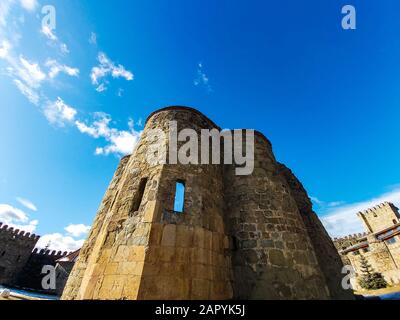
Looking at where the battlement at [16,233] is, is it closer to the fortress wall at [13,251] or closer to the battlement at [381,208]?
the fortress wall at [13,251]

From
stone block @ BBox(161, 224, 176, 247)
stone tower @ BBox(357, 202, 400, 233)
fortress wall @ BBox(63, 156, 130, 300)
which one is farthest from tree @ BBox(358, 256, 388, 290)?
fortress wall @ BBox(63, 156, 130, 300)

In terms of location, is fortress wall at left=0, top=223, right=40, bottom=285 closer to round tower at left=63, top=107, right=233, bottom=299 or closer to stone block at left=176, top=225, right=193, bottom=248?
round tower at left=63, top=107, right=233, bottom=299

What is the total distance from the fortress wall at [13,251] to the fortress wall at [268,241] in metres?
30.3

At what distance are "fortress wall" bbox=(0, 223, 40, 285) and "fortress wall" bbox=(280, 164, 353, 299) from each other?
3197cm

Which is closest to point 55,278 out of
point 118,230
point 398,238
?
point 118,230

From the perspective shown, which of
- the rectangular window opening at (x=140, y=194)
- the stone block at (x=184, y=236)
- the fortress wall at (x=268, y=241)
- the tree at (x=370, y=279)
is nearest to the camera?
the stone block at (x=184, y=236)

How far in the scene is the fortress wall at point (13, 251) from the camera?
22.3 metres

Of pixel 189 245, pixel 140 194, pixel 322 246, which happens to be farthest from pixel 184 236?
pixel 322 246

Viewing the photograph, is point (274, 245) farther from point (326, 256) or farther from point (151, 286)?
point (326, 256)

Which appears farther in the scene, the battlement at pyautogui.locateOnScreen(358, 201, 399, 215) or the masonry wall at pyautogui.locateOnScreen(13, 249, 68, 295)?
the battlement at pyautogui.locateOnScreen(358, 201, 399, 215)

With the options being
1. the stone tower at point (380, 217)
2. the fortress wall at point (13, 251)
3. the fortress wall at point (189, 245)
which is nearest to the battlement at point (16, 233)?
the fortress wall at point (13, 251)

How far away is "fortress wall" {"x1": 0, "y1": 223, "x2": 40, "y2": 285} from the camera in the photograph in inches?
878

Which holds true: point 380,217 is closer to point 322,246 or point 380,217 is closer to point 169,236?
point 322,246

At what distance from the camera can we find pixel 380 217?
34469 mm
